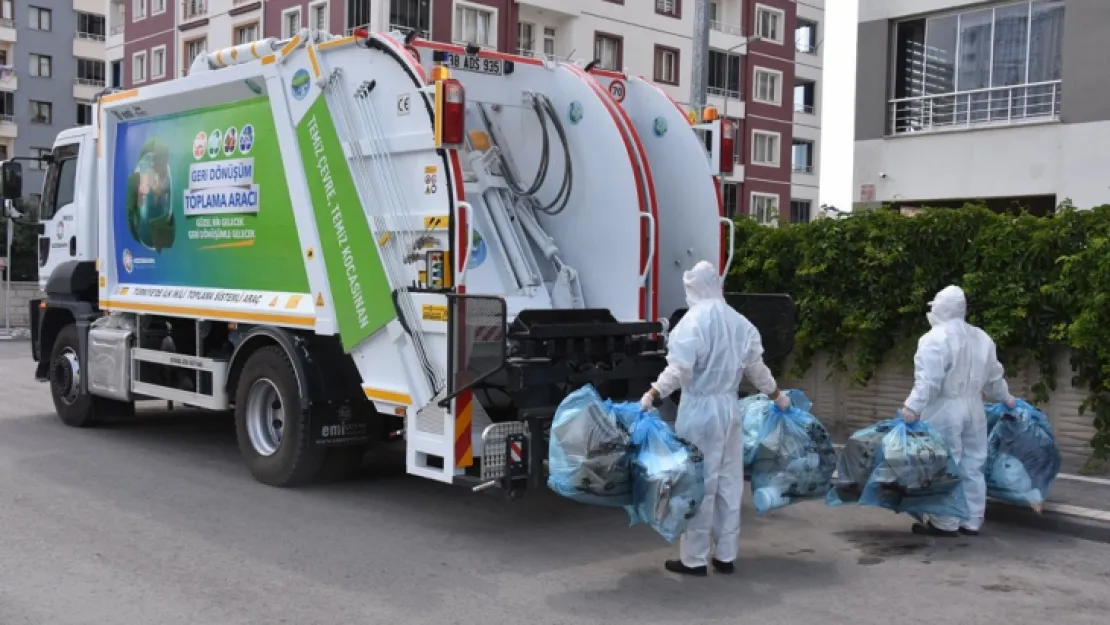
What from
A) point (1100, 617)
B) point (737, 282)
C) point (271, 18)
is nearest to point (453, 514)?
point (1100, 617)

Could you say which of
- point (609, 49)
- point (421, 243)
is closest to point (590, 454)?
point (421, 243)

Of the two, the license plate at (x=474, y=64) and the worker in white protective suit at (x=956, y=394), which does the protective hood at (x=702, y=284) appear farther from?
the license plate at (x=474, y=64)

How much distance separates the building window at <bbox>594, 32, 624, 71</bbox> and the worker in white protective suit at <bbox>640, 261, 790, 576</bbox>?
1293 inches

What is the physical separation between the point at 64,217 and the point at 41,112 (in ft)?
148

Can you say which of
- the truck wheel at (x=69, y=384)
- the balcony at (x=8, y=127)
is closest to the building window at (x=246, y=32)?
the balcony at (x=8, y=127)

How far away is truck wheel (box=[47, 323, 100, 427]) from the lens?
33.6 ft

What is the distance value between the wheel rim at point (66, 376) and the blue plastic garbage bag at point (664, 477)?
654 cm

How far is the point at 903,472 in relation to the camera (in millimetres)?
6535

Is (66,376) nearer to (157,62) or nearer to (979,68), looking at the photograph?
(979,68)

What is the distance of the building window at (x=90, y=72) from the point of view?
52312mm

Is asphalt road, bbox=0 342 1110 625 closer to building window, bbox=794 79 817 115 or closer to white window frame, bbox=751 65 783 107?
white window frame, bbox=751 65 783 107

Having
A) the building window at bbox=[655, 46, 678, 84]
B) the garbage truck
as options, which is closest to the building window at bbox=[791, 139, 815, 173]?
the building window at bbox=[655, 46, 678, 84]

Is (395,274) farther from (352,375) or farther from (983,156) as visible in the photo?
(983,156)

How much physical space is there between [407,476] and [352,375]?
1319 mm
